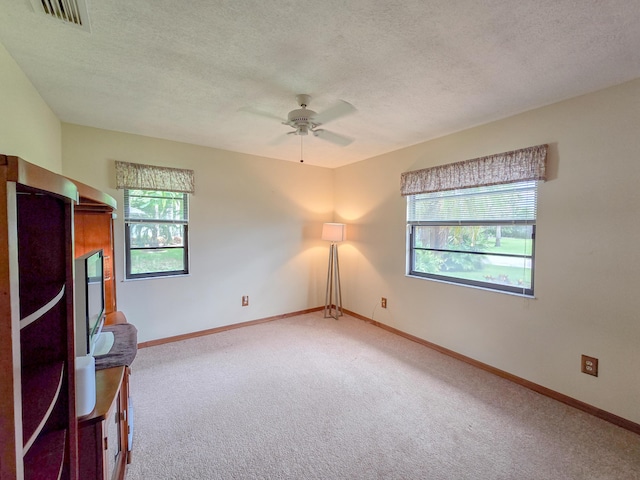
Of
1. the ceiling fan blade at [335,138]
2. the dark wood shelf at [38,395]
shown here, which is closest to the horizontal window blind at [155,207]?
the ceiling fan blade at [335,138]

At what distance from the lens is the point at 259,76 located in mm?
1919

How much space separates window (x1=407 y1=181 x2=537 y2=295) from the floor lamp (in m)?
1.03

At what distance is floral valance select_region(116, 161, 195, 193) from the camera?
302cm

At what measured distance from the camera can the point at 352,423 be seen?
2023mm

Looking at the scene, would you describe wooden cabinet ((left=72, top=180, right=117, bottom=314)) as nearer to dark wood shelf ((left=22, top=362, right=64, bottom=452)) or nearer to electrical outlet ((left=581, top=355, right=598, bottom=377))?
dark wood shelf ((left=22, top=362, right=64, bottom=452))

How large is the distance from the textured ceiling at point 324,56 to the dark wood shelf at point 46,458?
1719 mm

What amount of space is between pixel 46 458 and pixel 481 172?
3239mm

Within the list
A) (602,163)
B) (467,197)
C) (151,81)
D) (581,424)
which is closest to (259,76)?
(151,81)

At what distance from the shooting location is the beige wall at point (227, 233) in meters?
3.04

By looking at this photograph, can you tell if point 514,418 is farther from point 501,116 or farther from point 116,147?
point 116,147

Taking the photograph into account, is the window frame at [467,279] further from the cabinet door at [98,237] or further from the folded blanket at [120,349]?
the cabinet door at [98,237]

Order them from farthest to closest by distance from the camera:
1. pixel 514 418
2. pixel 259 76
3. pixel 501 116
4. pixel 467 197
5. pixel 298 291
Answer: pixel 298 291
pixel 467 197
pixel 501 116
pixel 514 418
pixel 259 76

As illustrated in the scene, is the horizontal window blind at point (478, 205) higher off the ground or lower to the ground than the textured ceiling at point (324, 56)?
lower

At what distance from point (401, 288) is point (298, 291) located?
61.7 inches
